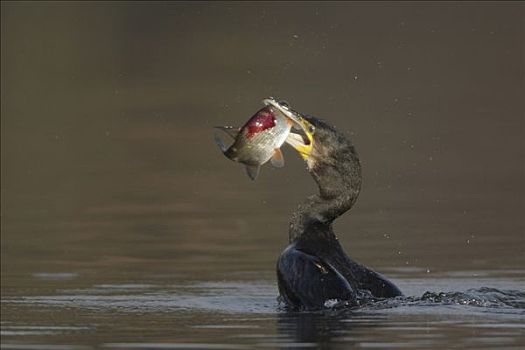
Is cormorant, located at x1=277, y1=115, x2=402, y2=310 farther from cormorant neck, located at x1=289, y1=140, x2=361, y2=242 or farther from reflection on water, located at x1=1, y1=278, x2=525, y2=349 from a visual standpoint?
reflection on water, located at x1=1, y1=278, x2=525, y2=349

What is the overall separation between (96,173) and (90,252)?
5.49 meters

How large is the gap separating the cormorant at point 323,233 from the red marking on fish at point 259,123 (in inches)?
12.3

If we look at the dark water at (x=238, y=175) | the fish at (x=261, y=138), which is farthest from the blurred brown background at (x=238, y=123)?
the fish at (x=261, y=138)

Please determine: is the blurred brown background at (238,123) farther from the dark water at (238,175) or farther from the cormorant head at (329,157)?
the cormorant head at (329,157)

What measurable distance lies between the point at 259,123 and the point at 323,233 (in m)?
0.94

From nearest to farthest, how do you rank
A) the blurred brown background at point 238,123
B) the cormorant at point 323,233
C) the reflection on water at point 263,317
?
the reflection on water at point 263,317 < the cormorant at point 323,233 < the blurred brown background at point 238,123

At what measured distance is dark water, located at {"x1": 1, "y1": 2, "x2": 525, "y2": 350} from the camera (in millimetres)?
12492

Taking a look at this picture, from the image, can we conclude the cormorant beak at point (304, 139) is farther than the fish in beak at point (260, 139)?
Yes

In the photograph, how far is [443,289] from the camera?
45.3 ft

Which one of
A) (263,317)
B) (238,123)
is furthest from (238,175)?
(263,317)

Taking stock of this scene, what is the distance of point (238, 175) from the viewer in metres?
21.2

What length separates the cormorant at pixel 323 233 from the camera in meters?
12.8

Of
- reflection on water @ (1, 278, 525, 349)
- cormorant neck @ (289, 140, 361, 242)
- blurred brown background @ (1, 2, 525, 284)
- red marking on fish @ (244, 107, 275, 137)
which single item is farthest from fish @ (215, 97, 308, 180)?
blurred brown background @ (1, 2, 525, 284)

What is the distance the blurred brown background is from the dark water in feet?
0.18
